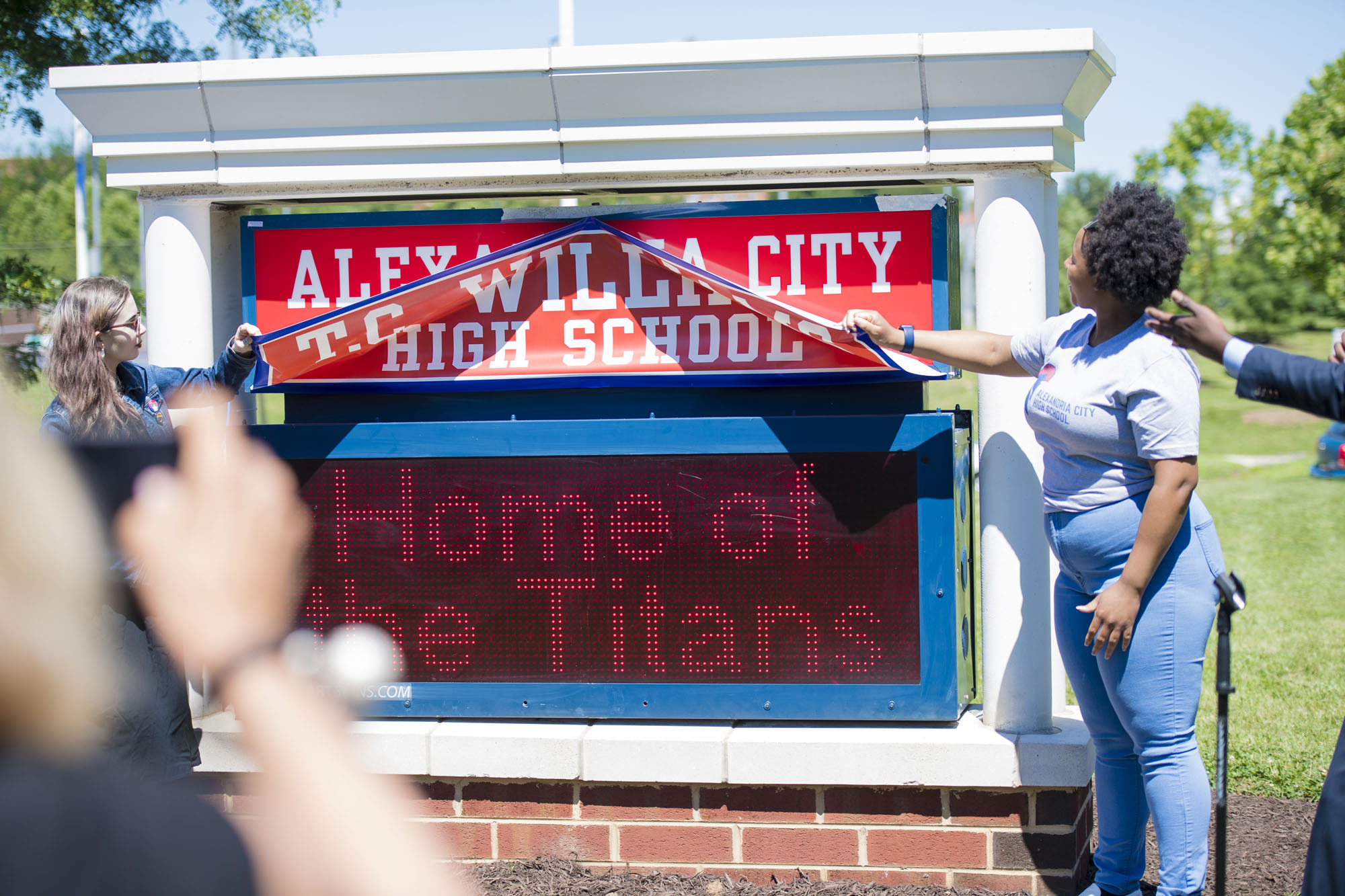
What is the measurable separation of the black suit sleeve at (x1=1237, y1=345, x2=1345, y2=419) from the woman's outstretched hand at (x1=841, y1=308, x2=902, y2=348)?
1.18 meters

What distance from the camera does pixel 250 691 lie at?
97cm

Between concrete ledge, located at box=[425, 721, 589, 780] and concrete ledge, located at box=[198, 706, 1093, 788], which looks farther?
concrete ledge, located at box=[425, 721, 589, 780]

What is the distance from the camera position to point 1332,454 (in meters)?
18.9

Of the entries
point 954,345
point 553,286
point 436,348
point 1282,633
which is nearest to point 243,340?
point 436,348

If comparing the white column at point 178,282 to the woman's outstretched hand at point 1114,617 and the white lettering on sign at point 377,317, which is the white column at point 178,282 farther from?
the woman's outstretched hand at point 1114,617

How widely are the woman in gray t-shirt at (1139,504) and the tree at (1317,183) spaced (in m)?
23.6

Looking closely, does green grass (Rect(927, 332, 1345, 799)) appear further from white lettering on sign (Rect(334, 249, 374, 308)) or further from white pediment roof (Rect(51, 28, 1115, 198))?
white lettering on sign (Rect(334, 249, 374, 308))

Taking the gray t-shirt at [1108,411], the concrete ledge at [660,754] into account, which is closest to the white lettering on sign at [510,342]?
the concrete ledge at [660,754]

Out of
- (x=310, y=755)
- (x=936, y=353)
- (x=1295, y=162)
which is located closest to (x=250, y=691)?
(x=310, y=755)

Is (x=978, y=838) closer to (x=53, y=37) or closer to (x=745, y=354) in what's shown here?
(x=745, y=354)

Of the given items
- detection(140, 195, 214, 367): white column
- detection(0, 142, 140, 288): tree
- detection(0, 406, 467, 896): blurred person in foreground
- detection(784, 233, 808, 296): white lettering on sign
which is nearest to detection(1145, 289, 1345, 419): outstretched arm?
detection(784, 233, 808, 296): white lettering on sign

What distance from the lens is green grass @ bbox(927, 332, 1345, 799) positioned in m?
5.15

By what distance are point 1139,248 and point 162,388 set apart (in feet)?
10.0

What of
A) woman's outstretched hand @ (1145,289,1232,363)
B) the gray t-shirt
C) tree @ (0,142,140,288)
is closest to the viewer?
woman's outstretched hand @ (1145,289,1232,363)
